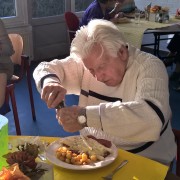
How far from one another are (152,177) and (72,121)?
339mm

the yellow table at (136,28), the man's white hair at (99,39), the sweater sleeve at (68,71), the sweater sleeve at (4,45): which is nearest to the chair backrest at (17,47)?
the sweater sleeve at (4,45)

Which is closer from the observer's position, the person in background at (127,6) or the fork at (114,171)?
the fork at (114,171)

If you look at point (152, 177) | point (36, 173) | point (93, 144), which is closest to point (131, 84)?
point (93, 144)

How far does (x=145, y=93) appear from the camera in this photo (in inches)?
50.1

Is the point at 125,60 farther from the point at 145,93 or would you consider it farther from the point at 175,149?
the point at 175,149

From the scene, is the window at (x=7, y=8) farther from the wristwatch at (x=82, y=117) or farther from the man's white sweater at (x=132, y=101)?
the wristwatch at (x=82, y=117)

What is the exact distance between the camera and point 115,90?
5.06 feet

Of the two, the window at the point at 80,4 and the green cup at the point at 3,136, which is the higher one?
the window at the point at 80,4

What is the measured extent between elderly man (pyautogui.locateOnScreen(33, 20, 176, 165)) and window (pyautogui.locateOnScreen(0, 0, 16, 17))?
3.54 meters

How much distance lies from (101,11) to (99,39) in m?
2.97

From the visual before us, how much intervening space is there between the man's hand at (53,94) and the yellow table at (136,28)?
211 centimetres

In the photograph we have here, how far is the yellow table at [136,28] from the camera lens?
3629mm

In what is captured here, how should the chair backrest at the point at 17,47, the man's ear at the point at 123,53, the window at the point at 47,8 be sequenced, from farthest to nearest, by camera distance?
the window at the point at 47,8
the chair backrest at the point at 17,47
the man's ear at the point at 123,53

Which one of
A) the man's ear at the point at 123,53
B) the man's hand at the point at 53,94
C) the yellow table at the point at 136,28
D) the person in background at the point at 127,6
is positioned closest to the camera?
the man's hand at the point at 53,94
